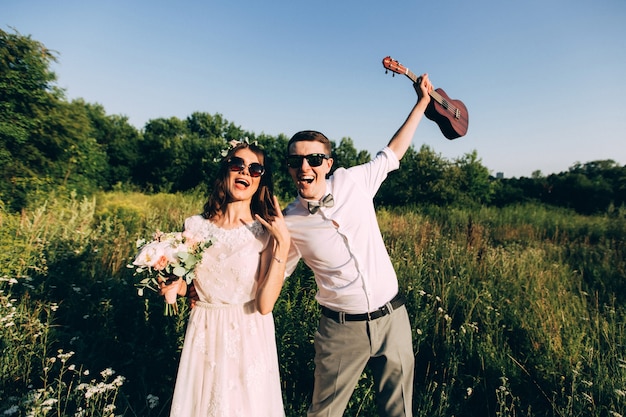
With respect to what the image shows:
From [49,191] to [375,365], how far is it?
11.8 metres

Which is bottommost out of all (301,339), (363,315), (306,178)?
(301,339)

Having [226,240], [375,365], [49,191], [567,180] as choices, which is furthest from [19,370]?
[567,180]

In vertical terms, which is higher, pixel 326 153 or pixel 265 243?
pixel 326 153

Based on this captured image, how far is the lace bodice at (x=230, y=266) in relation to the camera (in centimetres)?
193

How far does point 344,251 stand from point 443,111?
1451mm

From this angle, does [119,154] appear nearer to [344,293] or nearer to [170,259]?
[170,259]

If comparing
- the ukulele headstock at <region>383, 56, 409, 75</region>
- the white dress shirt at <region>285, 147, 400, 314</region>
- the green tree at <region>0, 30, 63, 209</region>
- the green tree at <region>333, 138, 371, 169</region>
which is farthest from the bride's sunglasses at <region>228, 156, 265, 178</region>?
the green tree at <region>333, 138, 371, 169</region>

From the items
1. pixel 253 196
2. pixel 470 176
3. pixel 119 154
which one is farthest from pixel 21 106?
pixel 119 154

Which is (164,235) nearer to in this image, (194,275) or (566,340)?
(194,275)

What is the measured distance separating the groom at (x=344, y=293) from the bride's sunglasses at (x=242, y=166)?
218mm

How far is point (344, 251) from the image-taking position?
2.03 m

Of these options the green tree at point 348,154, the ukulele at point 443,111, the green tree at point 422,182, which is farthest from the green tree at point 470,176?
the ukulele at point 443,111

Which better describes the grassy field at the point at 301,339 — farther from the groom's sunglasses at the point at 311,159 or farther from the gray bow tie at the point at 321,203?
the groom's sunglasses at the point at 311,159

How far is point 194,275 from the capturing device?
6.38 ft
